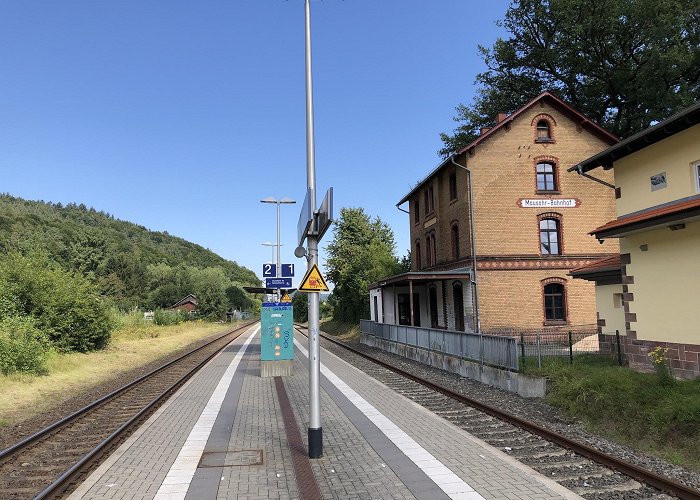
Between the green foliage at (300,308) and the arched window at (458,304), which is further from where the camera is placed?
the green foliage at (300,308)

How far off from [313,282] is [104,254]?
90165 millimetres

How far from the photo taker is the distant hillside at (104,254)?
79.1 metres

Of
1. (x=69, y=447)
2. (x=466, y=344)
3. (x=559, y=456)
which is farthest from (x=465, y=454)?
(x=466, y=344)

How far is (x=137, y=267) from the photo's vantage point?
315 feet

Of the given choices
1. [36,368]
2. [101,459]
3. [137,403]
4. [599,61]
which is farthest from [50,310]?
[599,61]

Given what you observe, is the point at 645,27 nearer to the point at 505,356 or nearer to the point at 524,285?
the point at 524,285

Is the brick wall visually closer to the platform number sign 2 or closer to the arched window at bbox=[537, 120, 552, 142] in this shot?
the arched window at bbox=[537, 120, 552, 142]

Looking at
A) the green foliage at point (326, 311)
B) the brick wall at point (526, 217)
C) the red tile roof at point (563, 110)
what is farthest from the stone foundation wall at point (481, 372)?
the green foliage at point (326, 311)

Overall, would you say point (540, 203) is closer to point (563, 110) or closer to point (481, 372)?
point (563, 110)

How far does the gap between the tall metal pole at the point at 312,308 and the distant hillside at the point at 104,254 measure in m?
57.6

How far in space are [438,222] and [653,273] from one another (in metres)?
18.1

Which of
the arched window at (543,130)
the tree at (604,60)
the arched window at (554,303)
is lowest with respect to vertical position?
the arched window at (554,303)

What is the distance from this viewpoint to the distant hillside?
79062 millimetres

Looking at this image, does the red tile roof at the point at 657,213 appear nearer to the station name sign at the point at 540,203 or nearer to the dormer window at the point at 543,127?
the station name sign at the point at 540,203
